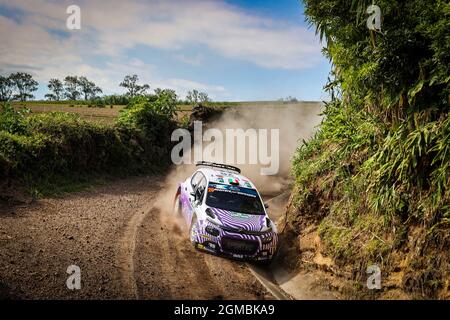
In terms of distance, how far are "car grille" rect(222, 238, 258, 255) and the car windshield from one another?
1.15m

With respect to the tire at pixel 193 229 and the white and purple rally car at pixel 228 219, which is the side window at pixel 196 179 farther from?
the tire at pixel 193 229

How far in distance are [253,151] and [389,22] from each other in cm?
2095

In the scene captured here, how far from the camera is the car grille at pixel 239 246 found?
318 inches

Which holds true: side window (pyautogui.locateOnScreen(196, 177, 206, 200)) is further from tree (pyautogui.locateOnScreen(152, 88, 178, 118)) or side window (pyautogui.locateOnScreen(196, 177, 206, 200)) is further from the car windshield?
tree (pyautogui.locateOnScreen(152, 88, 178, 118))

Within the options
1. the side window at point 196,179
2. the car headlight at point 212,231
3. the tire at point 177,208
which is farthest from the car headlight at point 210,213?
the tire at point 177,208

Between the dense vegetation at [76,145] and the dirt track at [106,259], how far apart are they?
249 centimetres

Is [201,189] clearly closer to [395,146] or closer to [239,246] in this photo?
[239,246]

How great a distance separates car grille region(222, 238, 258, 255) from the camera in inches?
318

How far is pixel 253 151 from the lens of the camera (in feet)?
89.5

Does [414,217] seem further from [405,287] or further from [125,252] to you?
[125,252]

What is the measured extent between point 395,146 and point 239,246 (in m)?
4.04

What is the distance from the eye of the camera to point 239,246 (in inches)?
319

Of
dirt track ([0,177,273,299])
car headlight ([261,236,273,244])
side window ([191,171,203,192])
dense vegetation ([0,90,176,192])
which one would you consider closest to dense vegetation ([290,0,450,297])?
car headlight ([261,236,273,244])
